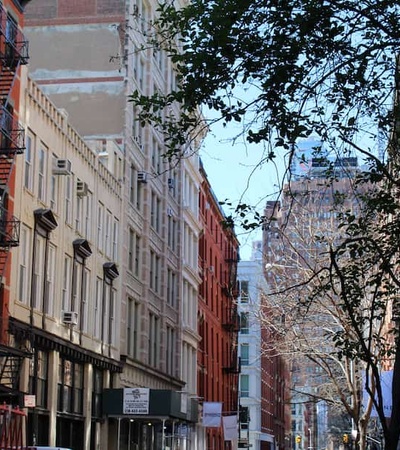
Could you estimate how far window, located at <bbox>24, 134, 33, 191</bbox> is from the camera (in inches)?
1204

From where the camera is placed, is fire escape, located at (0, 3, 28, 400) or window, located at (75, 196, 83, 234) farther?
window, located at (75, 196, 83, 234)

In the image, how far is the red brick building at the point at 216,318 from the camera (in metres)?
67.8

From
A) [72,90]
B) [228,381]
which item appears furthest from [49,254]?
[228,381]

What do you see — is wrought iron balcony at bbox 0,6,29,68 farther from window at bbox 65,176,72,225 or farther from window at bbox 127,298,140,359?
window at bbox 127,298,140,359

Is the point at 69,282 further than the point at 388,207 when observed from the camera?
Yes

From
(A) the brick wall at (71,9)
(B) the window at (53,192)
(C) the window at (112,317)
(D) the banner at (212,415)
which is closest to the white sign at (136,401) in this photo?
(C) the window at (112,317)

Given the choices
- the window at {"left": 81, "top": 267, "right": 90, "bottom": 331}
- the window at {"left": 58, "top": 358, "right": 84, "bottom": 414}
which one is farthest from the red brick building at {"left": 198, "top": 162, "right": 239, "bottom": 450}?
the window at {"left": 58, "top": 358, "right": 84, "bottom": 414}

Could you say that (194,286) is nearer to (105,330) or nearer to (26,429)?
(105,330)

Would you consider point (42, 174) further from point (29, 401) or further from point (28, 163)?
point (29, 401)

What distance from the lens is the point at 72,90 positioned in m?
44.4

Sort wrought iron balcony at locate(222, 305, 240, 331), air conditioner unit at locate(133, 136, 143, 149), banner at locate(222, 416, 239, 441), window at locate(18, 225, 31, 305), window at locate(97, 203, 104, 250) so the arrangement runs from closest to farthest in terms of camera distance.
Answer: window at locate(18, 225, 31, 305), window at locate(97, 203, 104, 250), air conditioner unit at locate(133, 136, 143, 149), banner at locate(222, 416, 239, 441), wrought iron balcony at locate(222, 305, 240, 331)

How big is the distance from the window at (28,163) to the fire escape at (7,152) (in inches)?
50.2

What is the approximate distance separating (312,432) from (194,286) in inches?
5446

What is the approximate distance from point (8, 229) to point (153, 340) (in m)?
22.6
